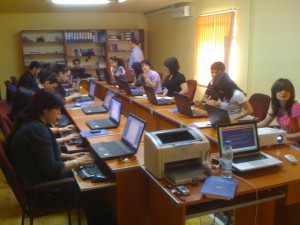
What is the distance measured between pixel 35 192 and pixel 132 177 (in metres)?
0.66

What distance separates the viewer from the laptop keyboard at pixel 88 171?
2.28 metres

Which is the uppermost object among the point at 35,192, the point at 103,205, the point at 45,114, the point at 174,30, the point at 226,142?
the point at 174,30

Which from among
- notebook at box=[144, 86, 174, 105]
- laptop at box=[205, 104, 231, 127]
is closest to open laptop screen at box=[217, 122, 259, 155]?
laptop at box=[205, 104, 231, 127]

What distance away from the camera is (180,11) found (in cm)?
710

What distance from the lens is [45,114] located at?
7.56ft

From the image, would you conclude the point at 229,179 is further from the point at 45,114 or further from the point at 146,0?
the point at 146,0

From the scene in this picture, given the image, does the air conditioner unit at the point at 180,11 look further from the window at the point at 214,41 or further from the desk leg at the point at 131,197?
the desk leg at the point at 131,197

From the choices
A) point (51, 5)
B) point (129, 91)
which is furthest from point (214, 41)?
point (51, 5)

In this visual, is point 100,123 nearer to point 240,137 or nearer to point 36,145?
point 36,145

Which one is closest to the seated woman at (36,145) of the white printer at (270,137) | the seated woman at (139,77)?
the white printer at (270,137)

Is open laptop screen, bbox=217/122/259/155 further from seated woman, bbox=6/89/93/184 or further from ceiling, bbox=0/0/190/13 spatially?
ceiling, bbox=0/0/190/13

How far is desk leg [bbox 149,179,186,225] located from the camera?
1821mm

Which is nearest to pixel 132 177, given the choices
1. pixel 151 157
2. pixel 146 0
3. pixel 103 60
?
pixel 151 157

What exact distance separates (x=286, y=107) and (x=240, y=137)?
1.16 m
